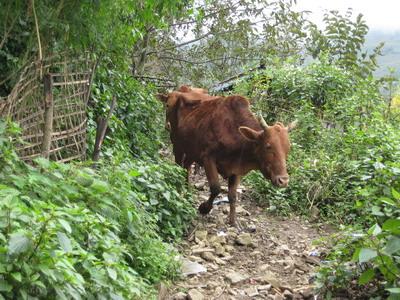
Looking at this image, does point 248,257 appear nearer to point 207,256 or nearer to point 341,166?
point 207,256

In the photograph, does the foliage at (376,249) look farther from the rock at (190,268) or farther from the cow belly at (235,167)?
the cow belly at (235,167)

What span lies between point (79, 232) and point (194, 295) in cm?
138

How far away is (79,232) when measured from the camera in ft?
11.2

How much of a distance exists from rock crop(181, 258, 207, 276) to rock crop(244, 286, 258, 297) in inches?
18.2

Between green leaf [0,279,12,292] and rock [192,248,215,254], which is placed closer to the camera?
green leaf [0,279,12,292]

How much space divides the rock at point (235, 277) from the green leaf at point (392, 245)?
206 centimetres

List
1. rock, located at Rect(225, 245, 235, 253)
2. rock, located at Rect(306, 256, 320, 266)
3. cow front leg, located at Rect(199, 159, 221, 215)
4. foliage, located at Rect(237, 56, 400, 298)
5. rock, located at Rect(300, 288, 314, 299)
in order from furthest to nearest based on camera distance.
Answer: cow front leg, located at Rect(199, 159, 221, 215)
rock, located at Rect(225, 245, 235, 253)
rock, located at Rect(306, 256, 320, 266)
rock, located at Rect(300, 288, 314, 299)
foliage, located at Rect(237, 56, 400, 298)

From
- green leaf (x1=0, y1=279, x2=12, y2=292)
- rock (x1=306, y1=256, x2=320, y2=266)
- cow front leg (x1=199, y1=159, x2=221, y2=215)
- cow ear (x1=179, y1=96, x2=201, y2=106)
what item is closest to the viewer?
green leaf (x1=0, y1=279, x2=12, y2=292)

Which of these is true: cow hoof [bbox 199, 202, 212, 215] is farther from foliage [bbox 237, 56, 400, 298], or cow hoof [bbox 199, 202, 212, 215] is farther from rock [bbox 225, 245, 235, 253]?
foliage [bbox 237, 56, 400, 298]

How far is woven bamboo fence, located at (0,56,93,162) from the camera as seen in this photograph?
500 centimetres

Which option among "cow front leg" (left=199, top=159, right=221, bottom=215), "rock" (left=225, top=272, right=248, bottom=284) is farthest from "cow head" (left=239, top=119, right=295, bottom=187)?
"rock" (left=225, top=272, right=248, bottom=284)

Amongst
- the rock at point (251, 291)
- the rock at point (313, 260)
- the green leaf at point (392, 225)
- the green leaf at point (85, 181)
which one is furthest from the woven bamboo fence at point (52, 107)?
the green leaf at point (392, 225)

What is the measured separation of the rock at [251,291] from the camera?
483 cm

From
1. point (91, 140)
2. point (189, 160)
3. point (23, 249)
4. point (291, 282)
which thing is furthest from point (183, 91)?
point (23, 249)
